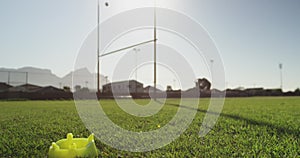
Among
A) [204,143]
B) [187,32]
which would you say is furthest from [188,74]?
[204,143]

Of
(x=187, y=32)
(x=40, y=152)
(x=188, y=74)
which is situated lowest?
(x=40, y=152)

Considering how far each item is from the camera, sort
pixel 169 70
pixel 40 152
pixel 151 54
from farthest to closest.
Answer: pixel 151 54 < pixel 169 70 < pixel 40 152

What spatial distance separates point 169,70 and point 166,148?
670 cm

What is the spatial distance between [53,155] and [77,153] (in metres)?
0.22

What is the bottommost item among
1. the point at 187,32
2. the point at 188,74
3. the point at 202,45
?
the point at 188,74

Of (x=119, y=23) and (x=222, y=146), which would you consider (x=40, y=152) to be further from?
(x=119, y=23)

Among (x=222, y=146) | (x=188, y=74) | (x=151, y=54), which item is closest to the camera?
(x=222, y=146)

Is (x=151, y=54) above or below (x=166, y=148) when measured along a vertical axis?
above

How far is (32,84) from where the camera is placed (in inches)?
1447

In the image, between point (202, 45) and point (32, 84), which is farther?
point (32, 84)

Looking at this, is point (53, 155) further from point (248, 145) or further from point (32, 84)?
point (32, 84)

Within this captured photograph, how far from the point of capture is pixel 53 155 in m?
2.61

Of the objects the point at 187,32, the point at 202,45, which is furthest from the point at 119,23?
the point at 202,45

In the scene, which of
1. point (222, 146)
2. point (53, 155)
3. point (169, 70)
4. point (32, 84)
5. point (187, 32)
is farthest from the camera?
point (32, 84)
